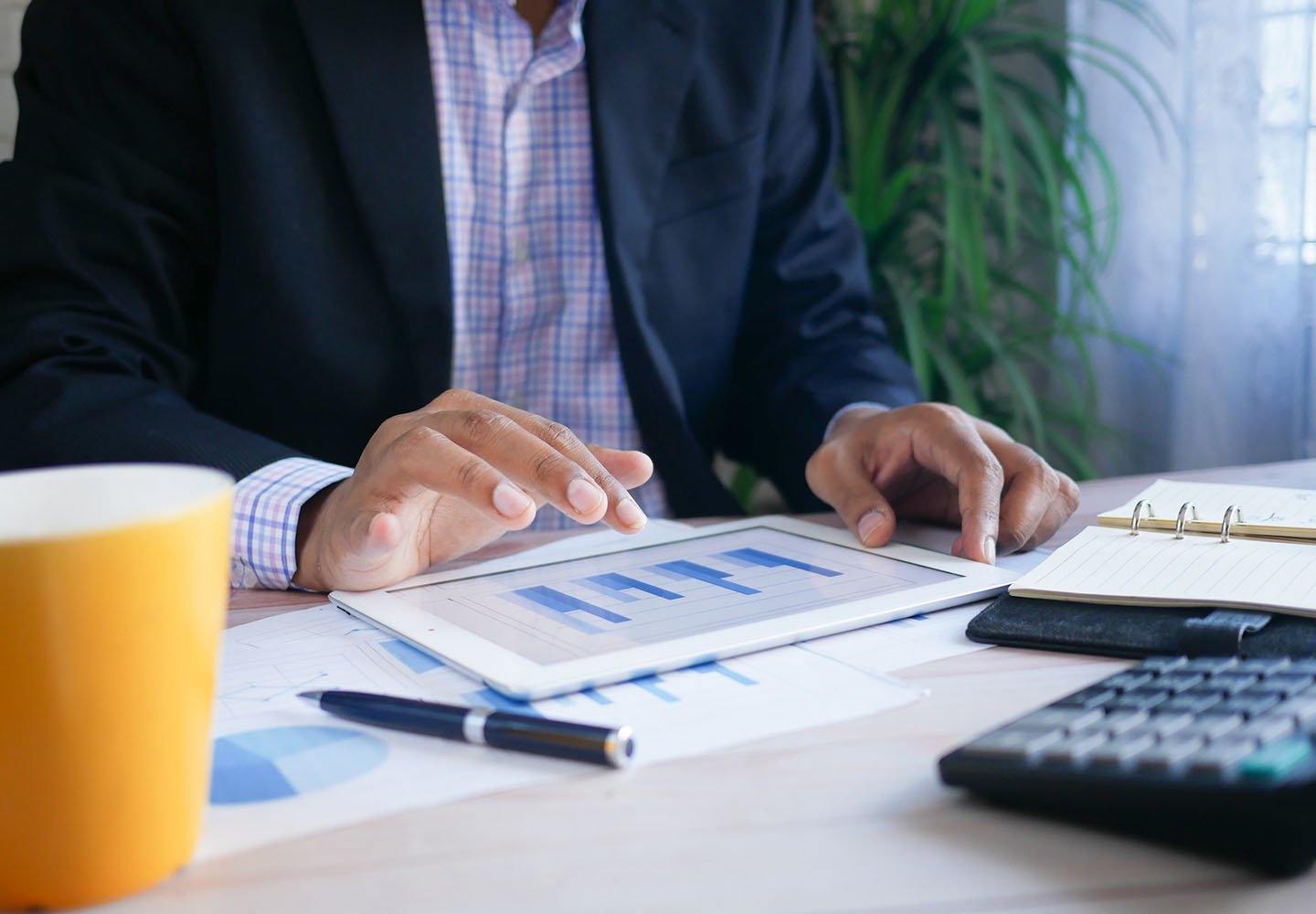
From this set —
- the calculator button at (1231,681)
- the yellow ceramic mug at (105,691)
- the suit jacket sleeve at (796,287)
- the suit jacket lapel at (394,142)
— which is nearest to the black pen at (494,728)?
the yellow ceramic mug at (105,691)

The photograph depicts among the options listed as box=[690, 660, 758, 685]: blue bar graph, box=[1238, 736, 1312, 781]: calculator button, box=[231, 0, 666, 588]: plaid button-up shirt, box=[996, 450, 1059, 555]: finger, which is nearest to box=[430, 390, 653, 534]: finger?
box=[690, 660, 758, 685]: blue bar graph

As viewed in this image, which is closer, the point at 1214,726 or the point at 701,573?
the point at 1214,726

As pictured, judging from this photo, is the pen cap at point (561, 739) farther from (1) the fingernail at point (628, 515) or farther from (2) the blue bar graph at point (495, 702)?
(1) the fingernail at point (628, 515)

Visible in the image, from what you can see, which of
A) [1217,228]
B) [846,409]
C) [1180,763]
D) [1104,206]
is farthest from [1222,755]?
[1104,206]

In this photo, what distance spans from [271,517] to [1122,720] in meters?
0.54

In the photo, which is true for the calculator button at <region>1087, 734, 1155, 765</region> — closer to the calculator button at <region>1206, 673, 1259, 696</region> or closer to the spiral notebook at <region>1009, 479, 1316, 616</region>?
the calculator button at <region>1206, 673, 1259, 696</region>

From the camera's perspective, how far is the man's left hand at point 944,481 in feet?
2.46

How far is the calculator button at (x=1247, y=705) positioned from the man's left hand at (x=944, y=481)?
31cm

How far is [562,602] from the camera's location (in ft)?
2.15

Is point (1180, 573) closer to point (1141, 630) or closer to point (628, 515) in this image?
point (1141, 630)

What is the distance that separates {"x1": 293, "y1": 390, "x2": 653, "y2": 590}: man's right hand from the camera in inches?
25.3

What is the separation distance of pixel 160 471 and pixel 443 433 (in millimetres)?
309

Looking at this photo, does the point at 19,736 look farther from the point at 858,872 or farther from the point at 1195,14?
the point at 1195,14

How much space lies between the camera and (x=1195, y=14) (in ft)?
5.43
